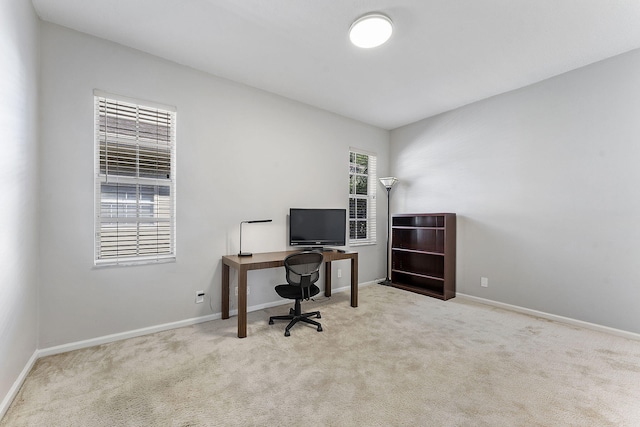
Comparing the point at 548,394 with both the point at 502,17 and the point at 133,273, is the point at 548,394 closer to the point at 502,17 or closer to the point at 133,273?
the point at 502,17

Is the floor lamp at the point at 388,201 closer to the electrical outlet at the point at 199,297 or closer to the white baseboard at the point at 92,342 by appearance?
the white baseboard at the point at 92,342

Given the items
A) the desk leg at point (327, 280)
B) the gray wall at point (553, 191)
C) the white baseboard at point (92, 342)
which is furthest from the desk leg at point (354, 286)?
the gray wall at point (553, 191)

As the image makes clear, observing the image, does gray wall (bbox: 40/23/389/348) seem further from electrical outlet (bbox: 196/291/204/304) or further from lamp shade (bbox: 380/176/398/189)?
lamp shade (bbox: 380/176/398/189)

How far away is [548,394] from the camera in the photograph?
6.12 feet

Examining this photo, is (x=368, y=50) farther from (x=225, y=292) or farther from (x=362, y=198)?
(x=225, y=292)

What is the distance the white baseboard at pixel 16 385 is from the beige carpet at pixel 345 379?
0.13 ft

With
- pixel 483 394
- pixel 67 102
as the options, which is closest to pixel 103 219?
pixel 67 102

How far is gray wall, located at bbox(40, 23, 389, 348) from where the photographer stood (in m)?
2.39

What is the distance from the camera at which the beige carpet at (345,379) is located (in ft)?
5.42

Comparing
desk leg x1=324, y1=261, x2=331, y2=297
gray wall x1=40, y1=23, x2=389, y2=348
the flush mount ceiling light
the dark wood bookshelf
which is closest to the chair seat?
gray wall x1=40, y1=23, x2=389, y2=348

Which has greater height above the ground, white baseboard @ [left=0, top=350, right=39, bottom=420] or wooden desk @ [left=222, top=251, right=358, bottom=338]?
wooden desk @ [left=222, top=251, right=358, bottom=338]

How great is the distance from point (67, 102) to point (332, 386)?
328cm

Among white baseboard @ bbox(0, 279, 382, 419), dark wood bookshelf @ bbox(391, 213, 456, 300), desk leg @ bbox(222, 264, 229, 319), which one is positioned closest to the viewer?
white baseboard @ bbox(0, 279, 382, 419)

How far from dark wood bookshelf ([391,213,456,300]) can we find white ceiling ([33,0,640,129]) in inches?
78.7
